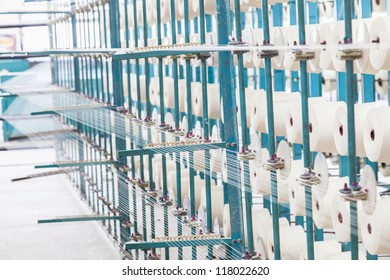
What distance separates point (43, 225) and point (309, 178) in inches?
179

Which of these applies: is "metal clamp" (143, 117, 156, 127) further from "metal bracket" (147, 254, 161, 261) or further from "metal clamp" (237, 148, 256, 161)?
"metal clamp" (237, 148, 256, 161)

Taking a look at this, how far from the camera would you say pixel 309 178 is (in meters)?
3.00

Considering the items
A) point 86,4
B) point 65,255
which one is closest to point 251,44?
point 65,255

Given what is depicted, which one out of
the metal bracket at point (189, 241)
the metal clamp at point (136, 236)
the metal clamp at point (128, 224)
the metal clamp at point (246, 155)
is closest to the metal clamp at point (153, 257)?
the metal clamp at point (136, 236)

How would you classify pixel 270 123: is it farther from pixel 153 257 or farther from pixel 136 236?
pixel 136 236

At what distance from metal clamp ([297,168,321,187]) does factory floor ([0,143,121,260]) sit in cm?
314

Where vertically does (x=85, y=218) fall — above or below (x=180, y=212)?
below

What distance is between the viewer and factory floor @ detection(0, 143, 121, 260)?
20.4 ft

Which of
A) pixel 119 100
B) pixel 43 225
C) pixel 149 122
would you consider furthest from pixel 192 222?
pixel 43 225

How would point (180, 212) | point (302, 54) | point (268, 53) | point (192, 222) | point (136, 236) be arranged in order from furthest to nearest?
point (136, 236) → point (180, 212) → point (192, 222) → point (268, 53) → point (302, 54)

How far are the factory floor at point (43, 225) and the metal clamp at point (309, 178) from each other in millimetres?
3141

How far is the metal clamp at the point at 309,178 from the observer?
2991 millimetres

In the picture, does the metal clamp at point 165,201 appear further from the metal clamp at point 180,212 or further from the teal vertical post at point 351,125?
the teal vertical post at point 351,125

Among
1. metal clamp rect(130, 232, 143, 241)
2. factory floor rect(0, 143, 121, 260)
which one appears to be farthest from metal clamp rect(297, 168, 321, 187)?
factory floor rect(0, 143, 121, 260)
